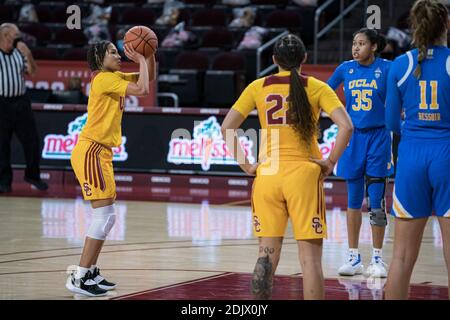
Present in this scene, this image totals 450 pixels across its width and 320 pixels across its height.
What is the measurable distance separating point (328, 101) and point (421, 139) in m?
0.63

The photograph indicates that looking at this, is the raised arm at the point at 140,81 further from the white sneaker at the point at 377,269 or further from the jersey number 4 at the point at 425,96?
the white sneaker at the point at 377,269

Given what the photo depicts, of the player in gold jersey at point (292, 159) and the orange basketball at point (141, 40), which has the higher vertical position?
the orange basketball at point (141, 40)

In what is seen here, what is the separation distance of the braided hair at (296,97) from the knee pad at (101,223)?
2.20m

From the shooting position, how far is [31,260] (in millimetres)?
9547

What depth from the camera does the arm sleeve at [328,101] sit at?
256 inches

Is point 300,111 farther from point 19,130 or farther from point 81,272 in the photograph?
point 19,130

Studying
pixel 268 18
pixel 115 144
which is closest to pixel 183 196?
pixel 268 18

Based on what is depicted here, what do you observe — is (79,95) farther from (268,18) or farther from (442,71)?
(442,71)

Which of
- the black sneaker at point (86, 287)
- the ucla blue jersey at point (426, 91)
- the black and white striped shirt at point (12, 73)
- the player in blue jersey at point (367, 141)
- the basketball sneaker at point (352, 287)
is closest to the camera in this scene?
the ucla blue jersey at point (426, 91)

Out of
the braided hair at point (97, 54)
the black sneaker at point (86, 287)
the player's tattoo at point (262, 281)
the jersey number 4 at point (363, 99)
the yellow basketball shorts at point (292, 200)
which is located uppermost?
the braided hair at point (97, 54)

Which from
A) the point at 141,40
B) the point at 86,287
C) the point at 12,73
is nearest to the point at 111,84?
the point at 141,40

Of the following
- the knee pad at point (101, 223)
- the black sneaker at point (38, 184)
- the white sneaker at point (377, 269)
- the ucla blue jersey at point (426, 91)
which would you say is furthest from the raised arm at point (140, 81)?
the black sneaker at point (38, 184)

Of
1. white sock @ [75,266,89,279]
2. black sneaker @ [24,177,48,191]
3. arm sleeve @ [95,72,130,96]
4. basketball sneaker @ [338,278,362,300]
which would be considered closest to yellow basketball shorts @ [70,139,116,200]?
A: arm sleeve @ [95,72,130,96]

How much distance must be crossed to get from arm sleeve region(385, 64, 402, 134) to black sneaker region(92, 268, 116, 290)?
2.76 metres
